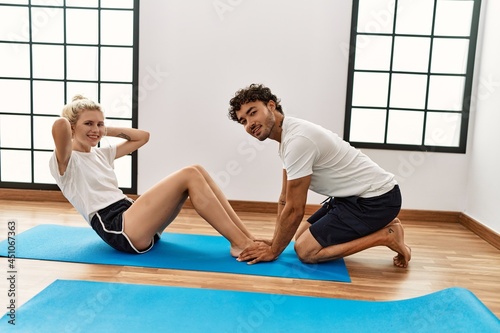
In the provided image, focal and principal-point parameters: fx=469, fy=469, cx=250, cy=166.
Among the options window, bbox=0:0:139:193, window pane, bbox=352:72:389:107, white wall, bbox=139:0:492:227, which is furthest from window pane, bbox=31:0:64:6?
window pane, bbox=352:72:389:107

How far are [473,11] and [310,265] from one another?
2.61 meters

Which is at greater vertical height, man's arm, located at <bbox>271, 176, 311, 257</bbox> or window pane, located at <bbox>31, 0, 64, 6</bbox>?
window pane, located at <bbox>31, 0, 64, 6</bbox>

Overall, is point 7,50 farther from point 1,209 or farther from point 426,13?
point 426,13

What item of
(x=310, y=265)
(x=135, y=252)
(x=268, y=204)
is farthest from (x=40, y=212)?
(x=310, y=265)

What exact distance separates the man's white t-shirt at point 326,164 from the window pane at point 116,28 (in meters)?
2.17

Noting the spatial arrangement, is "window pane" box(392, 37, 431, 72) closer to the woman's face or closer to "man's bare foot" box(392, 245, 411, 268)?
"man's bare foot" box(392, 245, 411, 268)

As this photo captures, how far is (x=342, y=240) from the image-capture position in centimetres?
251

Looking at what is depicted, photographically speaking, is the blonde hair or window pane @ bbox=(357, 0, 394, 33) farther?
window pane @ bbox=(357, 0, 394, 33)

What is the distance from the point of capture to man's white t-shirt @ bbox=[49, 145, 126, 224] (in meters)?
2.36

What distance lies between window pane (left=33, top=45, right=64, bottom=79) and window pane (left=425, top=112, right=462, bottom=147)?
315 centimetres

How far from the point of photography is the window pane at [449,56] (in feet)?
12.5

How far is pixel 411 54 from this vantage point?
3.84m

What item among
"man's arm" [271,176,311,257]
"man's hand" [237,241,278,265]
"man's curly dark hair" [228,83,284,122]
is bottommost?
"man's hand" [237,241,278,265]

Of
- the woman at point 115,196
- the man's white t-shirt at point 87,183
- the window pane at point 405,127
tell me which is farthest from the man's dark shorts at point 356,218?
the window pane at point 405,127
